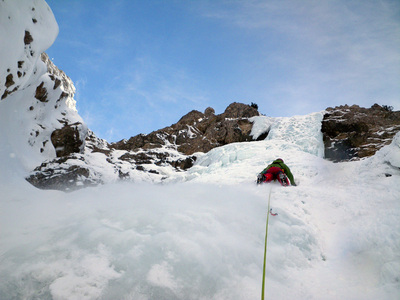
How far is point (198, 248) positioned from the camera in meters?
2.00

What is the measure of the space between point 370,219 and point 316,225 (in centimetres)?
71

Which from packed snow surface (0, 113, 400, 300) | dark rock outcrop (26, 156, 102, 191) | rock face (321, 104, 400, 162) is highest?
rock face (321, 104, 400, 162)

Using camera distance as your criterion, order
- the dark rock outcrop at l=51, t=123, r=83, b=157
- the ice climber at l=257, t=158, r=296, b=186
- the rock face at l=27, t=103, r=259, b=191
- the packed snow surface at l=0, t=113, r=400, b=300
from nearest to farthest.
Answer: the packed snow surface at l=0, t=113, r=400, b=300
the ice climber at l=257, t=158, r=296, b=186
the rock face at l=27, t=103, r=259, b=191
the dark rock outcrop at l=51, t=123, r=83, b=157

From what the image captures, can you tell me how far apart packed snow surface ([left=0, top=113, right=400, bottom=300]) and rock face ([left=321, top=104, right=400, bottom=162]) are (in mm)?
12210

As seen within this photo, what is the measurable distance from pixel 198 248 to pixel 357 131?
57.4 ft

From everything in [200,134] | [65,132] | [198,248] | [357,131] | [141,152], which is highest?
[200,134]

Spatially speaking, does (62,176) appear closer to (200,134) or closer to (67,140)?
(67,140)

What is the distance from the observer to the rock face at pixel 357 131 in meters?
13.6

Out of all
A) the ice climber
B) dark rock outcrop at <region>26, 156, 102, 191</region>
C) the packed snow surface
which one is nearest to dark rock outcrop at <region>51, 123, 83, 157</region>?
dark rock outcrop at <region>26, 156, 102, 191</region>

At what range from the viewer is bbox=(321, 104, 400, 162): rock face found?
44.5 ft

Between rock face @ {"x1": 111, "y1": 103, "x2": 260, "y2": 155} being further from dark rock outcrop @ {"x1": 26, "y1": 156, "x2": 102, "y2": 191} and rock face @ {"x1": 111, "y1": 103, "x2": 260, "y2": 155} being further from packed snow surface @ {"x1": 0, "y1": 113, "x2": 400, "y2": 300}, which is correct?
packed snow surface @ {"x1": 0, "y1": 113, "x2": 400, "y2": 300}

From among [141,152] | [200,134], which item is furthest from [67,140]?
[200,134]

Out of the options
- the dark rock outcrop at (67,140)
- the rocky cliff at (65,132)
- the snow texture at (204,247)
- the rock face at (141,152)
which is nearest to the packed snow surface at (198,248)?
the snow texture at (204,247)

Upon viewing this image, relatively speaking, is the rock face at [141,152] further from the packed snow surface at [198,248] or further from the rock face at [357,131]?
the packed snow surface at [198,248]
